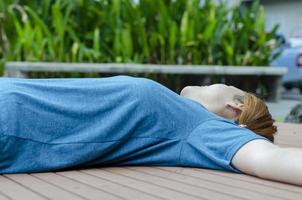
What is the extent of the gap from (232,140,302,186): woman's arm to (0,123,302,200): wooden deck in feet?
0.09

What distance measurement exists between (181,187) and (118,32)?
5.34 m

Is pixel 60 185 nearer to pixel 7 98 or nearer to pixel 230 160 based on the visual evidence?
pixel 7 98

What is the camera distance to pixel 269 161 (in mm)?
1819

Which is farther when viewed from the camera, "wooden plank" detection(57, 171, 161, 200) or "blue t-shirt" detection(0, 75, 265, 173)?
"blue t-shirt" detection(0, 75, 265, 173)

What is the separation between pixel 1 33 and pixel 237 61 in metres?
3.08

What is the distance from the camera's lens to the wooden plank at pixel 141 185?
1.65 m

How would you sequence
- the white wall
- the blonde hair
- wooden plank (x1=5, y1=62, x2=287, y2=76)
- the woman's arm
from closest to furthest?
1. the woman's arm
2. the blonde hair
3. wooden plank (x1=5, y1=62, x2=287, y2=76)
4. the white wall

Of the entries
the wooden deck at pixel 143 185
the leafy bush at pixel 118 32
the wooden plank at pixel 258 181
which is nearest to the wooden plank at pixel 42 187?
the wooden deck at pixel 143 185

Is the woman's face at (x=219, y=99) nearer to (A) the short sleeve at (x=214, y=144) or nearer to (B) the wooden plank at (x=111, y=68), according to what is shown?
(A) the short sleeve at (x=214, y=144)

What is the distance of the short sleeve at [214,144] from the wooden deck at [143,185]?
0.04m

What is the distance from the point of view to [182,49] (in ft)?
23.8

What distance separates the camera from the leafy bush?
270 inches

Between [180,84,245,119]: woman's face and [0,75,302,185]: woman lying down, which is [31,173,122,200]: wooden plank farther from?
[180,84,245,119]: woman's face

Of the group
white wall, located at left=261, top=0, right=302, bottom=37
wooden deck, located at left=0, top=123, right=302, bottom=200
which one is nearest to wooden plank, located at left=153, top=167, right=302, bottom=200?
wooden deck, located at left=0, top=123, right=302, bottom=200
